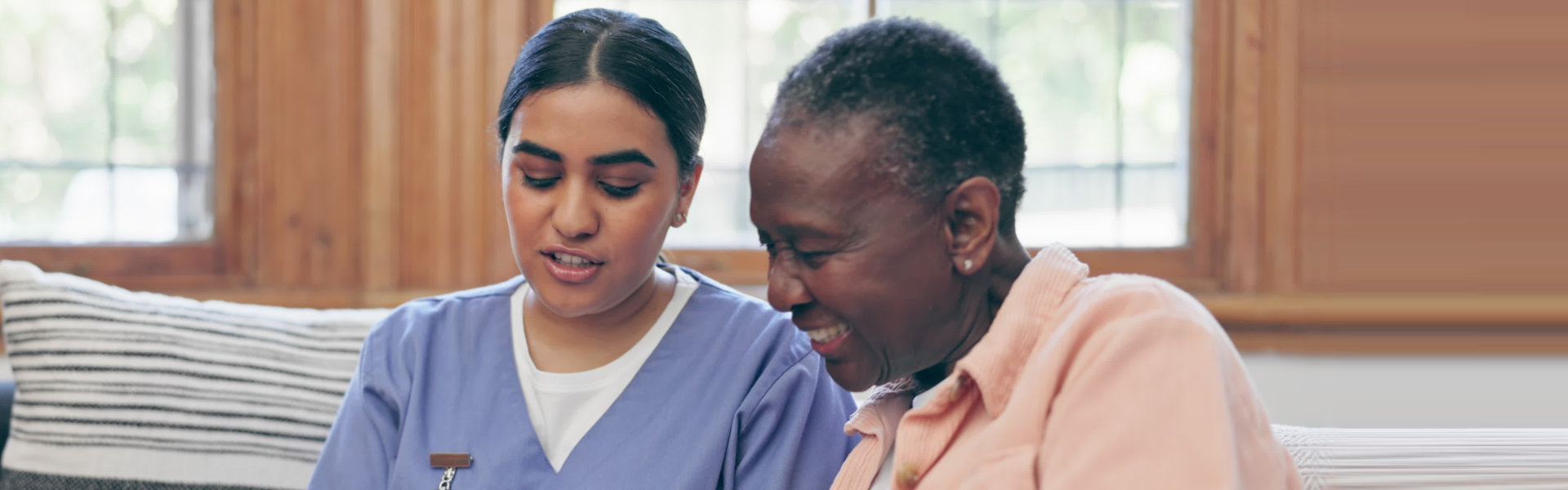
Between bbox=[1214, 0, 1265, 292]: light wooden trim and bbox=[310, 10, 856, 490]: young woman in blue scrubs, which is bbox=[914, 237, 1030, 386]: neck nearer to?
bbox=[310, 10, 856, 490]: young woman in blue scrubs

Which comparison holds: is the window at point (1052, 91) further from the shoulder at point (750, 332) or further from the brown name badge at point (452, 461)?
the brown name badge at point (452, 461)

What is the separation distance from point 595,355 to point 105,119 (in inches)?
57.2

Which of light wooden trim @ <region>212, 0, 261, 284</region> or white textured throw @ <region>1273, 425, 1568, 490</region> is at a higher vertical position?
light wooden trim @ <region>212, 0, 261, 284</region>

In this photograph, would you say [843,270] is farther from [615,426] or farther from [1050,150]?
[1050,150]

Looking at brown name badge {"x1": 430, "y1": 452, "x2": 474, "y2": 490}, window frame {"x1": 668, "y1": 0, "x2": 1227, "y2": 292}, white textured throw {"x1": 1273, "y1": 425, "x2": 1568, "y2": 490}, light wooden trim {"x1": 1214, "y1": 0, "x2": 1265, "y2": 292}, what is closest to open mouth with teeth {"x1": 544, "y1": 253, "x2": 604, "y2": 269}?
brown name badge {"x1": 430, "y1": 452, "x2": 474, "y2": 490}

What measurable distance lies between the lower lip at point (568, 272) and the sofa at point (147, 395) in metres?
0.48

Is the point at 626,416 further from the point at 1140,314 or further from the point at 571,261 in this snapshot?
the point at 1140,314

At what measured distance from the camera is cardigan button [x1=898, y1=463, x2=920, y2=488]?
0.94m

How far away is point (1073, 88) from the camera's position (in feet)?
7.97

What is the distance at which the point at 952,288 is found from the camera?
957 mm

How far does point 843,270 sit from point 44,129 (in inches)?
77.2

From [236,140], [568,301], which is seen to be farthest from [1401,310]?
[236,140]

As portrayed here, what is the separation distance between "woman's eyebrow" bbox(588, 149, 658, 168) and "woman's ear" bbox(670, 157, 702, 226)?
Result: 0.30ft

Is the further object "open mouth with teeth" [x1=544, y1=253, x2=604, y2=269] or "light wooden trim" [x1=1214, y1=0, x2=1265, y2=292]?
"light wooden trim" [x1=1214, y1=0, x2=1265, y2=292]
